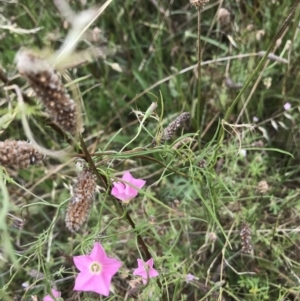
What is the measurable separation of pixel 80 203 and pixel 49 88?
0.21 meters

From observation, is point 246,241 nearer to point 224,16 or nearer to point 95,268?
point 95,268

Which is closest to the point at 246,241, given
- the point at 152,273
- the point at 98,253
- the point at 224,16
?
the point at 152,273

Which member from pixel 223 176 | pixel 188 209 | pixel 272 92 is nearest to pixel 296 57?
pixel 272 92

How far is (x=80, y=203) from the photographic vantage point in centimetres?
Answer: 65

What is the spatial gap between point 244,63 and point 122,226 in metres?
0.60

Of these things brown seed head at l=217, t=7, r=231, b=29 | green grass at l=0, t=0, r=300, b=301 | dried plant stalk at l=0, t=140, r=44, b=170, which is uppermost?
dried plant stalk at l=0, t=140, r=44, b=170

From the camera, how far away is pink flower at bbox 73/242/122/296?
29.9 inches

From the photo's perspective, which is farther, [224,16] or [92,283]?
[224,16]

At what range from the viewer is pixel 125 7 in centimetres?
165

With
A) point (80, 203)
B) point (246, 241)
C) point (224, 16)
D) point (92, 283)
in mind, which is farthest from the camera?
point (224, 16)

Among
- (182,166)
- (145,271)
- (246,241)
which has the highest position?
(145,271)

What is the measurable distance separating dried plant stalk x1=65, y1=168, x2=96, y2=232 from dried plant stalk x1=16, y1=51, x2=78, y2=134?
0.13 metres

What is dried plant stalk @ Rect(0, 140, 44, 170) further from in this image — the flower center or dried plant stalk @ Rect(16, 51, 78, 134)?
the flower center

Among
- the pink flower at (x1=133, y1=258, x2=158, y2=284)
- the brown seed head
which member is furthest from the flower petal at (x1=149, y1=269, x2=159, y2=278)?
the brown seed head
